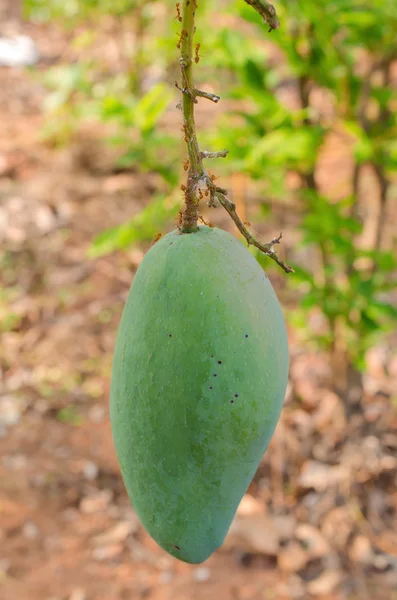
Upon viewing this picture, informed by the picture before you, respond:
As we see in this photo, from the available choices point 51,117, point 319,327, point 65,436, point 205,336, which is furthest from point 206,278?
point 51,117

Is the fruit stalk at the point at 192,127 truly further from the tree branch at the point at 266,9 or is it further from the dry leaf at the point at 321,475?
the dry leaf at the point at 321,475

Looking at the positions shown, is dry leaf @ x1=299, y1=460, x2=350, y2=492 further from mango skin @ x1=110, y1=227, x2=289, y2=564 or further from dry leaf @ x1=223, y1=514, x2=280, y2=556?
mango skin @ x1=110, y1=227, x2=289, y2=564

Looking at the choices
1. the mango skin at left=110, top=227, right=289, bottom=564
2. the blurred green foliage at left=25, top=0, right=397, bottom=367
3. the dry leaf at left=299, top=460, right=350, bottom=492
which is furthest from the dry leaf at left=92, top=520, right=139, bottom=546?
the mango skin at left=110, top=227, right=289, bottom=564

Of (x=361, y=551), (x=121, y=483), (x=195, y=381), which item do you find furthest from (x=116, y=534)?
(x=195, y=381)

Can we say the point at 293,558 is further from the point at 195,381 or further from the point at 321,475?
the point at 195,381

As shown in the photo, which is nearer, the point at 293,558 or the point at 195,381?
the point at 195,381

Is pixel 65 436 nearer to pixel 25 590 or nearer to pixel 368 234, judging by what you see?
pixel 25 590
